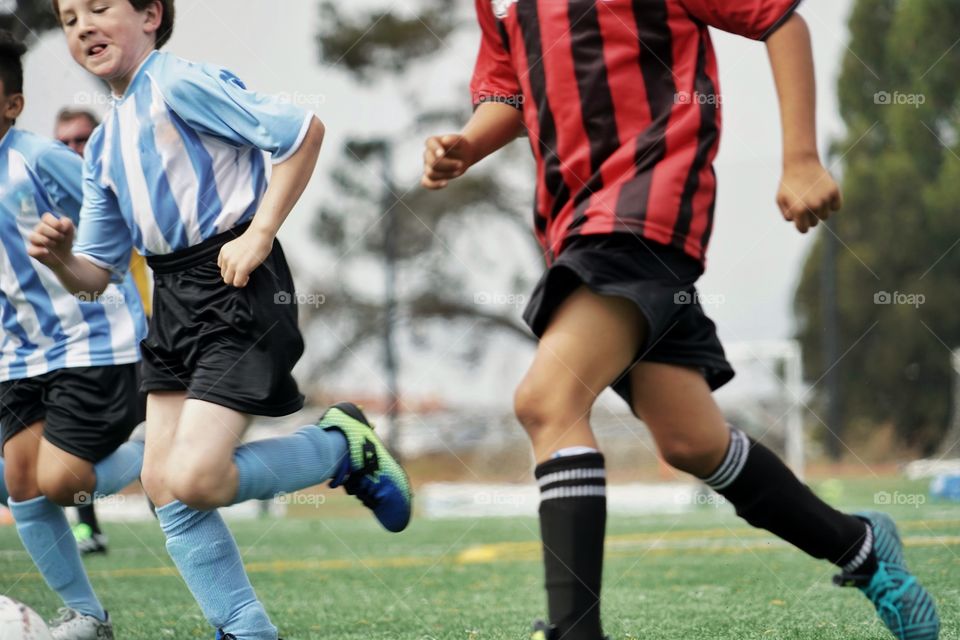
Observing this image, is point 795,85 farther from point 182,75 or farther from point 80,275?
point 80,275

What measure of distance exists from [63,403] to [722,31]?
2.25 metres

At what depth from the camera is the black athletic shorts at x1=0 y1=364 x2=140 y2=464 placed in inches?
149

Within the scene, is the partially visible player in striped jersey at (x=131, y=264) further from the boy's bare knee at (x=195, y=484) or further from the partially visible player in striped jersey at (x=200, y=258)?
the boy's bare knee at (x=195, y=484)

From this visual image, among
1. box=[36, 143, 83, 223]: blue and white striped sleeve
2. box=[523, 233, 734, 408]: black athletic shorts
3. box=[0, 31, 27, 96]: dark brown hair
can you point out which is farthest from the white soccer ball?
box=[0, 31, 27, 96]: dark brown hair

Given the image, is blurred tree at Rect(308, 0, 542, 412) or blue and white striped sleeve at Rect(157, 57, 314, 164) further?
blurred tree at Rect(308, 0, 542, 412)

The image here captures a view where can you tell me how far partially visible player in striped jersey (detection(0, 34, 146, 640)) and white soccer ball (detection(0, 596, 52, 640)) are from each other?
970 mm

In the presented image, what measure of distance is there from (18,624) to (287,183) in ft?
3.71

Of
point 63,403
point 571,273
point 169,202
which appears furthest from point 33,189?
point 571,273

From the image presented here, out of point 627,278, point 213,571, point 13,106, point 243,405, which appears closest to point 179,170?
point 243,405

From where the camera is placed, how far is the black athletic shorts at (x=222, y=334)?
295 cm

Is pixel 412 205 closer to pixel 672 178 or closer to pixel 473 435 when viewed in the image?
pixel 473 435

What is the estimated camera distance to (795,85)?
2.37 metres

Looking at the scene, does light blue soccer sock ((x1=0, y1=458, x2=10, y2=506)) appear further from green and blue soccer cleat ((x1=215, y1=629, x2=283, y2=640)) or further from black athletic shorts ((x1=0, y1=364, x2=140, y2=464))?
green and blue soccer cleat ((x1=215, y1=629, x2=283, y2=640))

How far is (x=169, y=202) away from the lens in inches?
123
